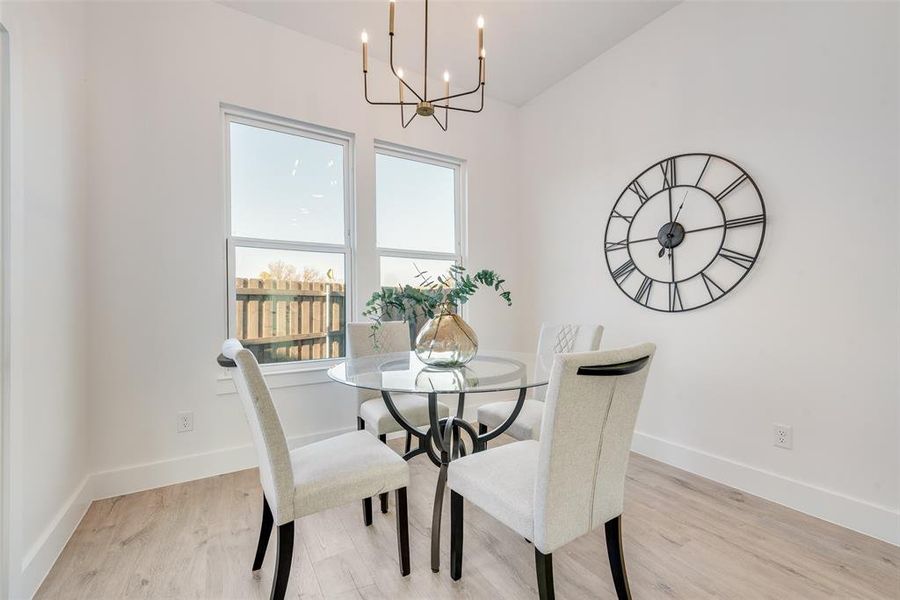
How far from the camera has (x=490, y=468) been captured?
141 centimetres

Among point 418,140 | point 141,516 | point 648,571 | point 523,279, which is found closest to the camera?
point 648,571

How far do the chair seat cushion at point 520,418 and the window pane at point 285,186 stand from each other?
1.68 metres

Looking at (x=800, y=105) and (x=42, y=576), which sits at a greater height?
(x=800, y=105)

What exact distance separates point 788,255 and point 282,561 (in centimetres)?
267

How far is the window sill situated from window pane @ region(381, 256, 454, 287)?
806 millimetres

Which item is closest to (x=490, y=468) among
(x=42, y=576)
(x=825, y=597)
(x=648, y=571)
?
(x=648, y=571)

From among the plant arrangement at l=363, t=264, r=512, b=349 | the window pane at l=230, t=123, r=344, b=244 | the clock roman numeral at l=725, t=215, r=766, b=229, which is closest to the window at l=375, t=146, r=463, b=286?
the plant arrangement at l=363, t=264, r=512, b=349

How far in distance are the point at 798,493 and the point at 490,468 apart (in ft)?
5.84

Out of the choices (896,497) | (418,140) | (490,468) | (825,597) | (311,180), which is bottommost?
(825,597)

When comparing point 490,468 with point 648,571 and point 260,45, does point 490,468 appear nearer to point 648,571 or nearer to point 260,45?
point 648,571

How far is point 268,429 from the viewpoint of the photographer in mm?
1239

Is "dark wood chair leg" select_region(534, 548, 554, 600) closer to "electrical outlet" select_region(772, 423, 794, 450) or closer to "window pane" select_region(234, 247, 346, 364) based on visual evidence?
"electrical outlet" select_region(772, 423, 794, 450)

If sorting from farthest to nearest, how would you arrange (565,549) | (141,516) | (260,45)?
1. (260,45)
2. (141,516)
3. (565,549)

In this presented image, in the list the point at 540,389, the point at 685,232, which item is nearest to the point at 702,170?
the point at 685,232
